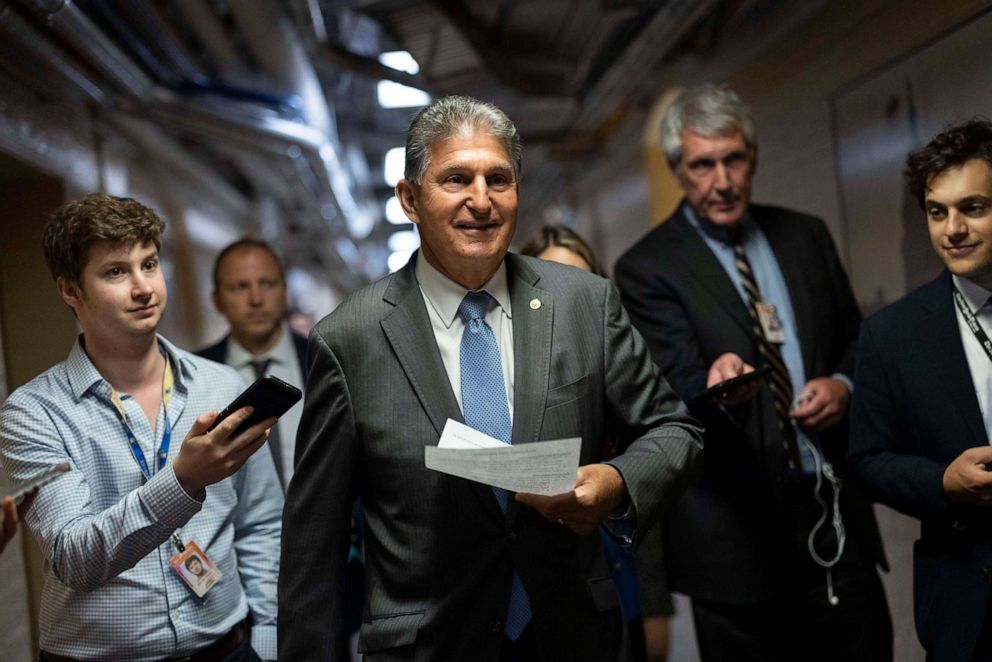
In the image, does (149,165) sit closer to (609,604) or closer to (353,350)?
(353,350)

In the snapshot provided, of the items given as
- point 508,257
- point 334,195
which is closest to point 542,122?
point 334,195

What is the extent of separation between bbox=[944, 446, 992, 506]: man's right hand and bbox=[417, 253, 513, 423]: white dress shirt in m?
0.98

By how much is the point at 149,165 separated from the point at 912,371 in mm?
3991

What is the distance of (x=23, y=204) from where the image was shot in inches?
88.7

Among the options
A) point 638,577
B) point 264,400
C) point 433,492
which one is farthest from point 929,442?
point 264,400

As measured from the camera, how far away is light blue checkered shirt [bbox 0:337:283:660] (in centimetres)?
178

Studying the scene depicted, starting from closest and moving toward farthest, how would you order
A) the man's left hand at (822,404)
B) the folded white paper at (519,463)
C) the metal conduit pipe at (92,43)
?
the folded white paper at (519,463) → the man's left hand at (822,404) → the metal conduit pipe at (92,43)

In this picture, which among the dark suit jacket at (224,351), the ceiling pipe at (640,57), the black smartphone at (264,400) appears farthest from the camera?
the ceiling pipe at (640,57)

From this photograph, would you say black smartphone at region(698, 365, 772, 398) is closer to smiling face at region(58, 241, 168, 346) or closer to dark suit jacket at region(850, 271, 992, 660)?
dark suit jacket at region(850, 271, 992, 660)

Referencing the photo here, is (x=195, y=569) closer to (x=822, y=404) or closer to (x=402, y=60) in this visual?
(x=822, y=404)

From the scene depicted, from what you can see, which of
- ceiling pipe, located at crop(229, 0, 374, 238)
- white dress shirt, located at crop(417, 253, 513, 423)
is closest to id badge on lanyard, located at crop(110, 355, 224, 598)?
white dress shirt, located at crop(417, 253, 513, 423)

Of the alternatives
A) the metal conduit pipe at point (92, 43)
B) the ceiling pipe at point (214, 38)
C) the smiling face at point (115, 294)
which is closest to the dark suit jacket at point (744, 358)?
the smiling face at point (115, 294)

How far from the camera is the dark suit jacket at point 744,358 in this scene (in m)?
2.54

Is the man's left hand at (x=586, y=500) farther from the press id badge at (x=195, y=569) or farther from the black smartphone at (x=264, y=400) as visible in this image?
the press id badge at (x=195, y=569)
